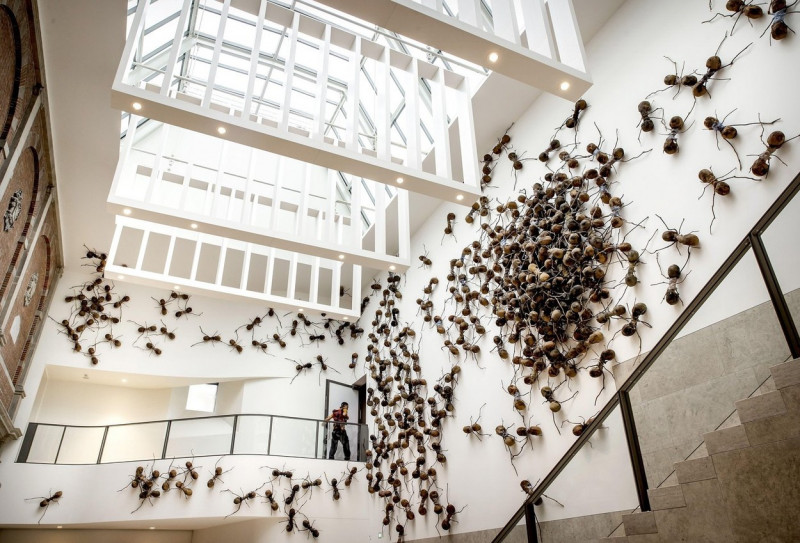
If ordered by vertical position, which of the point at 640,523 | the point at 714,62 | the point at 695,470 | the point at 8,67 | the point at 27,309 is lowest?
the point at 640,523

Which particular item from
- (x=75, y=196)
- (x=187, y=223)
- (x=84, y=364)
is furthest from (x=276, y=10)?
(x=84, y=364)

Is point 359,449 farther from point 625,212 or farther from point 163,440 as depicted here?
point 625,212

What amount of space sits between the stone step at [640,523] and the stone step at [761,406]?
103 cm

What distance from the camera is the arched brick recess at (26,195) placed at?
8234 mm

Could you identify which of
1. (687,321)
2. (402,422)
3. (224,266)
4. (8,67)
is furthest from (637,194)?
(224,266)

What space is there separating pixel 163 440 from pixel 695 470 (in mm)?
10232

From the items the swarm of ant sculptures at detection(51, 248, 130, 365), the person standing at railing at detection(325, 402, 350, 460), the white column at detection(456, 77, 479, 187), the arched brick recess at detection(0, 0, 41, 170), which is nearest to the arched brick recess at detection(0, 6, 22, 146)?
the arched brick recess at detection(0, 0, 41, 170)

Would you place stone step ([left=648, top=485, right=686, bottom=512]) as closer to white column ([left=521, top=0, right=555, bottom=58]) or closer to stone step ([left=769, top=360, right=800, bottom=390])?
stone step ([left=769, top=360, right=800, bottom=390])

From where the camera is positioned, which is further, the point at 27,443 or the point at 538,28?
the point at 27,443

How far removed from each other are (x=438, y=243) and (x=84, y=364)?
8.26 m

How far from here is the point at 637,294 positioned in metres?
6.22

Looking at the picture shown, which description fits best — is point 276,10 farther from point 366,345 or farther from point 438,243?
point 366,345

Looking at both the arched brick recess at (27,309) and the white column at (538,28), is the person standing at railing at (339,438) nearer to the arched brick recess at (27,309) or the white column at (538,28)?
the arched brick recess at (27,309)

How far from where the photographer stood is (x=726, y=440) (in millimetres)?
3533
